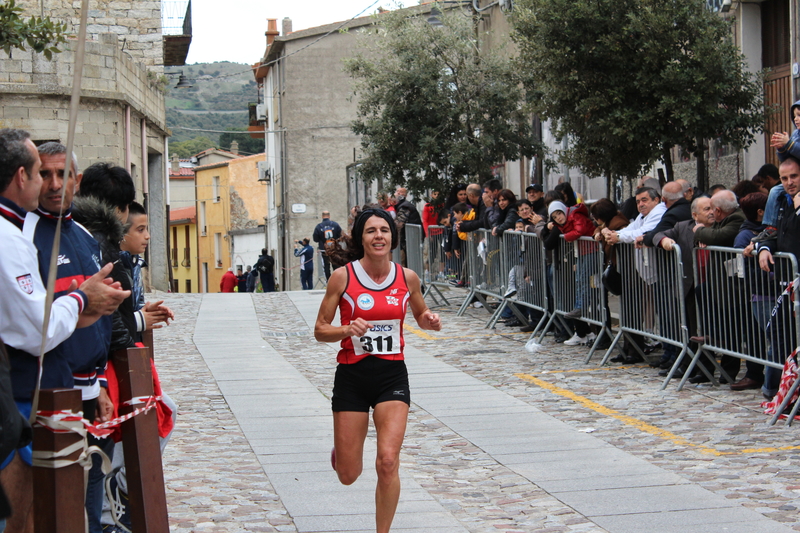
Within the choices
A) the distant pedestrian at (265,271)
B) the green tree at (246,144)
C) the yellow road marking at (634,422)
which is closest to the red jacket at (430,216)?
the yellow road marking at (634,422)

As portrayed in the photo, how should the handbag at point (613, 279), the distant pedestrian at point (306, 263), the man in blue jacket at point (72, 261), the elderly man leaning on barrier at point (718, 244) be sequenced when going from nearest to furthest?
A: the man in blue jacket at point (72, 261), the elderly man leaning on barrier at point (718, 244), the handbag at point (613, 279), the distant pedestrian at point (306, 263)

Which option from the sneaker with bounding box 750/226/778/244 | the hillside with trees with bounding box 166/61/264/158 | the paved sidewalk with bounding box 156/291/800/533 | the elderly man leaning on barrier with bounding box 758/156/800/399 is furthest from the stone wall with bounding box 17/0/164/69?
the hillside with trees with bounding box 166/61/264/158

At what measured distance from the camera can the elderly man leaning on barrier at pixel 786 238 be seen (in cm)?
766

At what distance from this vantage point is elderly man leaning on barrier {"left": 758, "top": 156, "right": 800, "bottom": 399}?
25.1ft

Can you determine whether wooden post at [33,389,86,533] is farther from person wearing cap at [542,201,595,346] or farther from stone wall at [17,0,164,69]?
stone wall at [17,0,164,69]

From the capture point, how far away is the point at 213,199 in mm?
61688

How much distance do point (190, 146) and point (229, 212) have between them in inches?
1416

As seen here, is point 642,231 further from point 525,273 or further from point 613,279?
point 525,273

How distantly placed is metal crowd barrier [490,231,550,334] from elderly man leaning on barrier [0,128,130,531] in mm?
8938

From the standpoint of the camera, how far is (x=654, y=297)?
31.3ft

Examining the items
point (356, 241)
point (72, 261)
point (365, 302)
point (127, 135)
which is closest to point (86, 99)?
point (127, 135)

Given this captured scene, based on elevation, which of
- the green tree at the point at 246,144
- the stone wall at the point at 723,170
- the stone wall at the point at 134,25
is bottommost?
the stone wall at the point at 723,170

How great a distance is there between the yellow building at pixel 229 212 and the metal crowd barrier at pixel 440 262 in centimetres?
3744

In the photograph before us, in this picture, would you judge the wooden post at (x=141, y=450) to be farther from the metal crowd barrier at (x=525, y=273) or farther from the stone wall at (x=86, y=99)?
the stone wall at (x=86, y=99)
